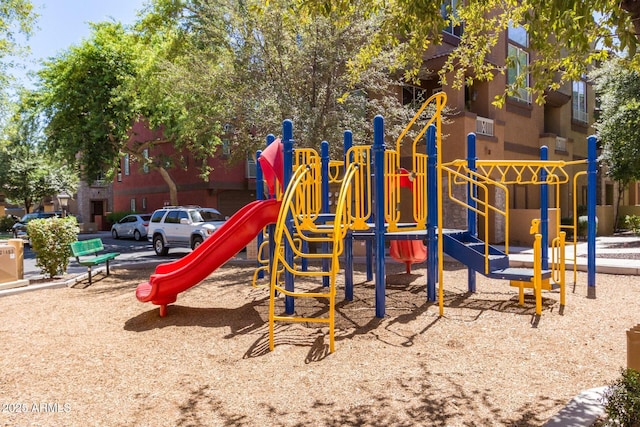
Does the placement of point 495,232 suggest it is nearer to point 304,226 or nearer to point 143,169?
point 304,226

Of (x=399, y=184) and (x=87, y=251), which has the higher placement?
(x=399, y=184)

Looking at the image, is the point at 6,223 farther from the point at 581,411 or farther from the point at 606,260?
the point at 581,411

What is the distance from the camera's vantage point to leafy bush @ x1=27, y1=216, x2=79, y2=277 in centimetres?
1136

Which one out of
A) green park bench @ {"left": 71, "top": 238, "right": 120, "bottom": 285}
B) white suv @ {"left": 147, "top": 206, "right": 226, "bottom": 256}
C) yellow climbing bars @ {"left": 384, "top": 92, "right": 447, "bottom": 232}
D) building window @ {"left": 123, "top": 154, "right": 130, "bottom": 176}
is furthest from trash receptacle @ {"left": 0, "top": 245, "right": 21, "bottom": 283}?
building window @ {"left": 123, "top": 154, "right": 130, "bottom": 176}

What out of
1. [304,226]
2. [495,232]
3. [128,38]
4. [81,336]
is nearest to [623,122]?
[495,232]

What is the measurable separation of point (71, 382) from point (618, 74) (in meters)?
22.7

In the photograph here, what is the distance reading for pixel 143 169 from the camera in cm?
3522

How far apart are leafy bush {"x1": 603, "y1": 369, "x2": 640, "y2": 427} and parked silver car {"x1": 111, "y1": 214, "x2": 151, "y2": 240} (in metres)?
27.3

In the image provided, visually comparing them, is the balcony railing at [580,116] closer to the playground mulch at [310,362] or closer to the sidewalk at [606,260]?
the sidewalk at [606,260]

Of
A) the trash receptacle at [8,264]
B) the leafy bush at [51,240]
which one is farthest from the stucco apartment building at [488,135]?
the trash receptacle at [8,264]

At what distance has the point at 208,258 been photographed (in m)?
7.75

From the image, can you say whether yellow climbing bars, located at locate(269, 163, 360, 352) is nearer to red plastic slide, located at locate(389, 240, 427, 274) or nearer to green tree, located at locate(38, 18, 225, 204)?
red plastic slide, located at locate(389, 240, 427, 274)

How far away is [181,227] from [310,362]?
1429cm

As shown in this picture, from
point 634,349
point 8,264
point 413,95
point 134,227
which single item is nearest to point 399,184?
point 634,349
